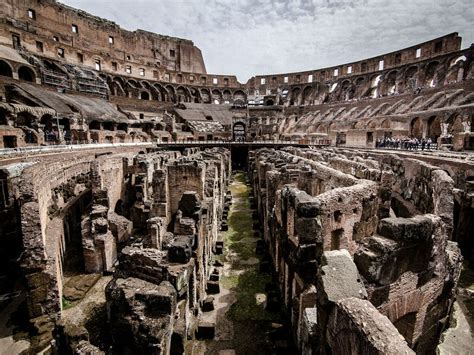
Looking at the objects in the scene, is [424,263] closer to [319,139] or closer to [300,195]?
[300,195]

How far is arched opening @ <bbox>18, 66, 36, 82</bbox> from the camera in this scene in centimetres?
2980

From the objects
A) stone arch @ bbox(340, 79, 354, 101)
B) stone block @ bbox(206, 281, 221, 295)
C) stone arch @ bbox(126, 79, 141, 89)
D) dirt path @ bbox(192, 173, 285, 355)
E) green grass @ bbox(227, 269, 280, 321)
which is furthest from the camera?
stone arch @ bbox(340, 79, 354, 101)

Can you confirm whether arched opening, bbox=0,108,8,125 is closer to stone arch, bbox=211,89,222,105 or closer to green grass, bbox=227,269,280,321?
green grass, bbox=227,269,280,321

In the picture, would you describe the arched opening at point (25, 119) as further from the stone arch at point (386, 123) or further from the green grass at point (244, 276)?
the stone arch at point (386, 123)

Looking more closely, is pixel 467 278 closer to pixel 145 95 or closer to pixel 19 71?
pixel 19 71

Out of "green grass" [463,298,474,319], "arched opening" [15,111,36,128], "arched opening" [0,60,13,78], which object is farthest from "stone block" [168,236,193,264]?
"arched opening" [0,60,13,78]

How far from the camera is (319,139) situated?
116ft

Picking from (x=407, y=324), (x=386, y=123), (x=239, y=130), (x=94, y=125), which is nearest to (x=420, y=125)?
(x=386, y=123)

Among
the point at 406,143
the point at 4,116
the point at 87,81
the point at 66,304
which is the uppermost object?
the point at 87,81

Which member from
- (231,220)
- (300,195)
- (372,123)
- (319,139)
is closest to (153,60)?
(319,139)

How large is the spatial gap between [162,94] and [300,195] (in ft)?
178

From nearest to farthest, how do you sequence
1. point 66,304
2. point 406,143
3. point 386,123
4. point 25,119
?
point 66,304, point 406,143, point 25,119, point 386,123

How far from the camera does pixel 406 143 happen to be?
20.8m

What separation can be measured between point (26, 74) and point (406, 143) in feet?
134
